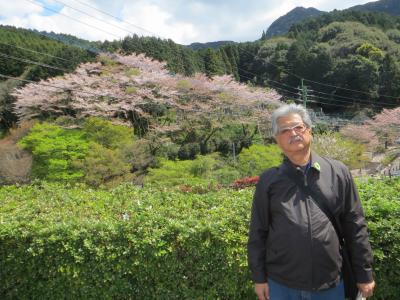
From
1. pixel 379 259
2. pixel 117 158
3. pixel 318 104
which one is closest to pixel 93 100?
pixel 117 158

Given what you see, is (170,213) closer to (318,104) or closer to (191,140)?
(191,140)

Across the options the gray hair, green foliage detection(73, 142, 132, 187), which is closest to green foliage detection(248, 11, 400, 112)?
green foliage detection(73, 142, 132, 187)

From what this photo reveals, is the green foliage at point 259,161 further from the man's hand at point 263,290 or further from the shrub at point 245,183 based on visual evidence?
the man's hand at point 263,290

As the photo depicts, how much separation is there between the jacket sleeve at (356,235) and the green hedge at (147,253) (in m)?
0.77

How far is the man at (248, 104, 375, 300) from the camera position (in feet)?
5.51

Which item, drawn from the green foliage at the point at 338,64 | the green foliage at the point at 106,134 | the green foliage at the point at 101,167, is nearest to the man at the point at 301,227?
the green foliage at the point at 101,167

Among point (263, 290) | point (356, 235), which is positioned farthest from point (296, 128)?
point (263, 290)

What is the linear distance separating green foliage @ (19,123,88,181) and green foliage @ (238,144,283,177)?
6655 millimetres

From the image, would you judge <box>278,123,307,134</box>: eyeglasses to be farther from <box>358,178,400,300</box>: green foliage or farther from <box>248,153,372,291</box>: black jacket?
<box>358,178,400,300</box>: green foliage

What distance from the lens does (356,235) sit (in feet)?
5.63

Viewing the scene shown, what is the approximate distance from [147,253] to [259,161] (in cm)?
1323

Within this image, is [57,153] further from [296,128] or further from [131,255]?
[296,128]

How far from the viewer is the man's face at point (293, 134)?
1.78m

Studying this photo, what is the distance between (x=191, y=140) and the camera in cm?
2162
